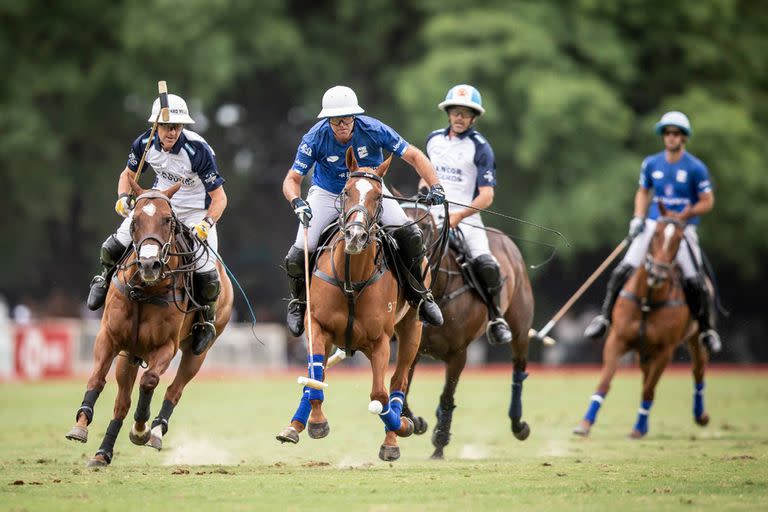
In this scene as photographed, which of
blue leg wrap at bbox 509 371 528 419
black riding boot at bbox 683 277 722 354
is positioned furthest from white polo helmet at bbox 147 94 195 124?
black riding boot at bbox 683 277 722 354

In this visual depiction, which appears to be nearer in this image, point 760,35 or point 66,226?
point 760,35

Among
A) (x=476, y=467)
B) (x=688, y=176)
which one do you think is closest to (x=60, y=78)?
(x=688, y=176)

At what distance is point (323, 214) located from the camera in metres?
10.1

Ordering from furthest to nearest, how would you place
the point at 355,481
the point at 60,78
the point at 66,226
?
the point at 66,226, the point at 60,78, the point at 355,481

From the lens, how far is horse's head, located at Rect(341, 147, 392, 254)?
352 inches

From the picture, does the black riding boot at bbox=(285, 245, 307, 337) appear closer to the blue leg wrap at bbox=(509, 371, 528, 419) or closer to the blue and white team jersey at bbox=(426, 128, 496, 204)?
the blue and white team jersey at bbox=(426, 128, 496, 204)

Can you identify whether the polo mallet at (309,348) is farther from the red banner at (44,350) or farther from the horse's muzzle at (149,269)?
the red banner at (44,350)

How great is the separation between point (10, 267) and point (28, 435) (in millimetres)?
19247

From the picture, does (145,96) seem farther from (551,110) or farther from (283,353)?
(551,110)

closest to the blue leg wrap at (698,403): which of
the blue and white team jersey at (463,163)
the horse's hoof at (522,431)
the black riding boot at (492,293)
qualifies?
the horse's hoof at (522,431)

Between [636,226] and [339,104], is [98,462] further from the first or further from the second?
[636,226]

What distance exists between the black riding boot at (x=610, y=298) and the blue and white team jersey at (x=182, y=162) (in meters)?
4.99

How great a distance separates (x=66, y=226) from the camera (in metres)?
31.0

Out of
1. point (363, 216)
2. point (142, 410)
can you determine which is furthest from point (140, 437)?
point (363, 216)
